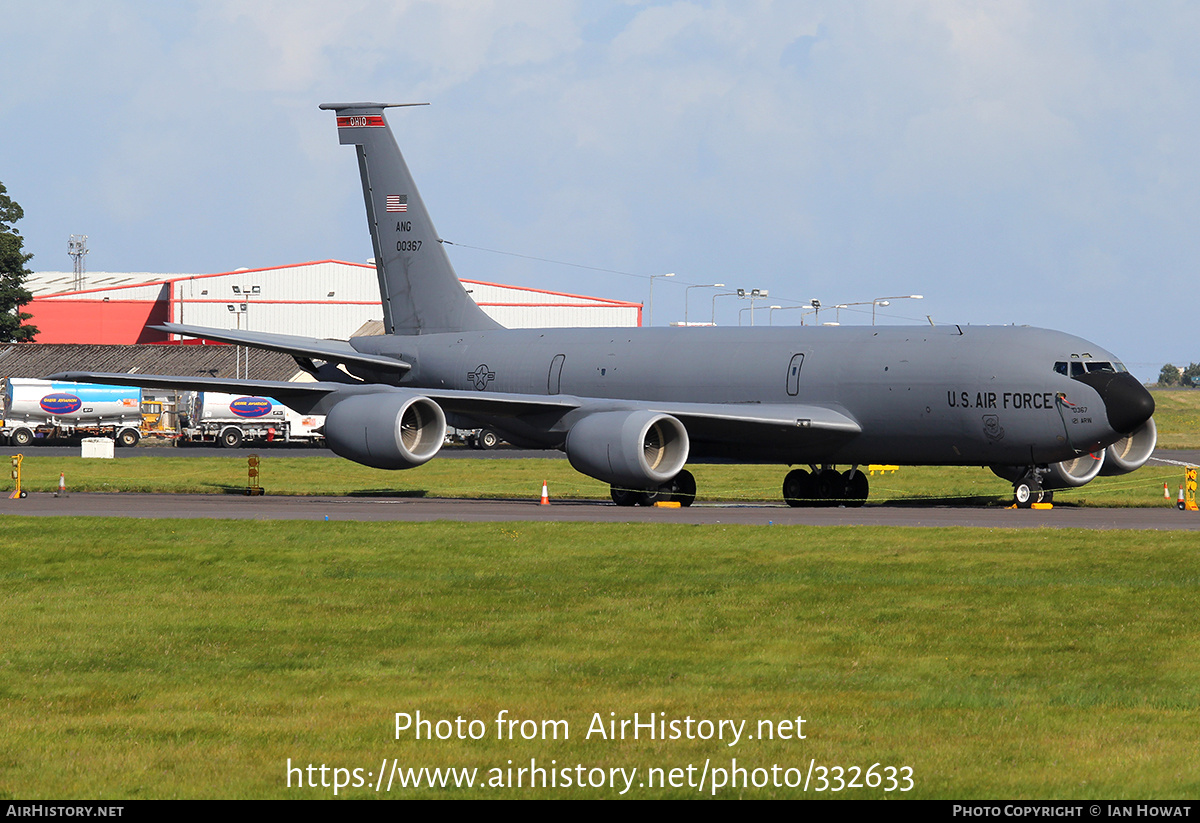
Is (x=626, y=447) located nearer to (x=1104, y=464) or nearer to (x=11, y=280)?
(x=1104, y=464)

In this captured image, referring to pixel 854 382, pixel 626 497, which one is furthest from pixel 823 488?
pixel 626 497

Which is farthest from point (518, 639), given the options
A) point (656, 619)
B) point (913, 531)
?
point (913, 531)

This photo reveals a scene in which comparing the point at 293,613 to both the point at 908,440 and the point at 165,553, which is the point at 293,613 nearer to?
the point at 165,553

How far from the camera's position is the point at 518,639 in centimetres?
1482

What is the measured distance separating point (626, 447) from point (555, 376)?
834cm

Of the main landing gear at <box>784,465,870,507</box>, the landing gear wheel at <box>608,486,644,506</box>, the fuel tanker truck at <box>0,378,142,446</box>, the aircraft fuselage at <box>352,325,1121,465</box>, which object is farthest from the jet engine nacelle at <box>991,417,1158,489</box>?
the fuel tanker truck at <box>0,378,142,446</box>

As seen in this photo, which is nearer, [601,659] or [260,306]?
[601,659]

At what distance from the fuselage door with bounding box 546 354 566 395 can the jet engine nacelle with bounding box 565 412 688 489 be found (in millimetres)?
6082

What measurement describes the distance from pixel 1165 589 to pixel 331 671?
10.6m

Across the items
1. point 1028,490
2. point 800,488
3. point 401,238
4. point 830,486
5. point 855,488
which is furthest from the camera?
point 401,238

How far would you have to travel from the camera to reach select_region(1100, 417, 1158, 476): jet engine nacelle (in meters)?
36.7

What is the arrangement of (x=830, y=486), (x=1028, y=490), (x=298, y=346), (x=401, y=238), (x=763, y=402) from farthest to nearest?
(x=401, y=238), (x=298, y=346), (x=830, y=486), (x=763, y=402), (x=1028, y=490)

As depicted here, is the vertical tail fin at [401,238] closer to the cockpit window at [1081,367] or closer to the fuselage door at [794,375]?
the fuselage door at [794,375]

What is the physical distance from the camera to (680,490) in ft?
118
